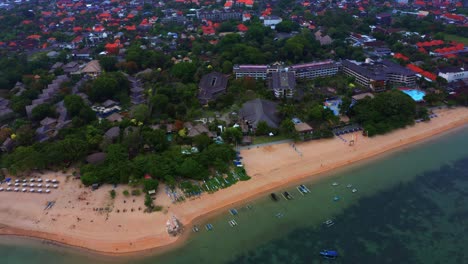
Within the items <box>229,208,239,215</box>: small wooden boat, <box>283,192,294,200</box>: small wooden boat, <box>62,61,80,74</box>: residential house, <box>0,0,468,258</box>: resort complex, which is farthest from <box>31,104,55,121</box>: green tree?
<box>283,192,294,200</box>: small wooden boat

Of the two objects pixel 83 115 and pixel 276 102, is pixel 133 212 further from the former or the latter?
pixel 276 102

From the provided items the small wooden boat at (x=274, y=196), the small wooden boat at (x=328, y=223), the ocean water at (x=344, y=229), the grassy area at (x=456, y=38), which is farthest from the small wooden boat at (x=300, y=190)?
the grassy area at (x=456, y=38)

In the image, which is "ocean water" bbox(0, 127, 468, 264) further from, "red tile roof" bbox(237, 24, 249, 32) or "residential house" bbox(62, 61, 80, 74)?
"red tile roof" bbox(237, 24, 249, 32)

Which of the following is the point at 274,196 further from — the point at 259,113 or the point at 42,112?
the point at 42,112

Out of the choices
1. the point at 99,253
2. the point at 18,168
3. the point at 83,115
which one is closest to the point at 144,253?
the point at 99,253

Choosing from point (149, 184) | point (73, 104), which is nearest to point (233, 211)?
point (149, 184)
